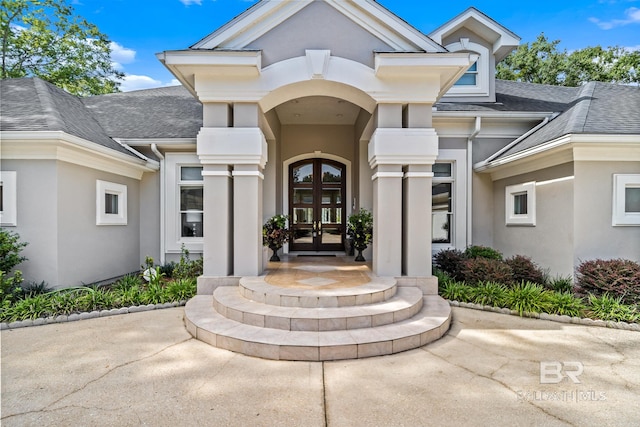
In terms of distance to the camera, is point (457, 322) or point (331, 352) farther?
point (457, 322)

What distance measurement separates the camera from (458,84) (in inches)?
365

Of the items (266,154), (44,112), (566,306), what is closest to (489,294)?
(566,306)

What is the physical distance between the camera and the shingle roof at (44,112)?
5800 millimetres

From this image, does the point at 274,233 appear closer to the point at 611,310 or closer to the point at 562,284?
the point at 562,284

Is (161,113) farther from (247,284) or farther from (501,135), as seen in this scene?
(501,135)

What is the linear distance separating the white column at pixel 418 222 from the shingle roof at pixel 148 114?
18.3ft

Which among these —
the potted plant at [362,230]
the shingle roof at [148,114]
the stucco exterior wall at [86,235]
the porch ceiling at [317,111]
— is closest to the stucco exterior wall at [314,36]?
the porch ceiling at [317,111]

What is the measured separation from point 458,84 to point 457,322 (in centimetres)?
724

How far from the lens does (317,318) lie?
13.2 ft

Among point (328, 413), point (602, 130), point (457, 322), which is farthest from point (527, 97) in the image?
point (328, 413)

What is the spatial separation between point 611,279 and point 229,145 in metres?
6.80

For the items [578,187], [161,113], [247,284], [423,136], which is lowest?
[247,284]

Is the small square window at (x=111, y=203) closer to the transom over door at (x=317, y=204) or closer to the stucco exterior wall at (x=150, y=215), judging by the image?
the stucco exterior wall at (x=150, y=215)

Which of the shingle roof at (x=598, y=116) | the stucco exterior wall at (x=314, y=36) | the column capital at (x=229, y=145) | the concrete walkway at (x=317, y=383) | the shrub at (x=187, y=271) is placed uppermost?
the stucco exterior wall at (x=314, y=36)
